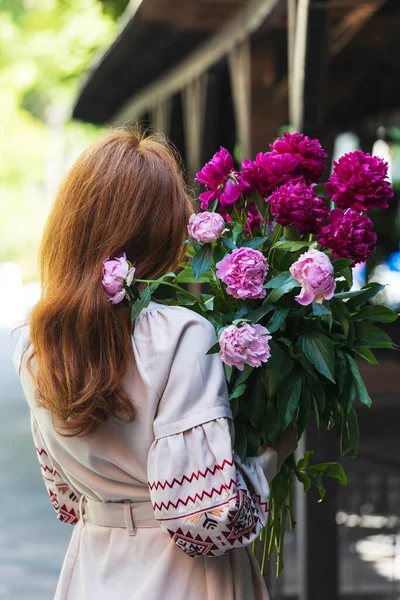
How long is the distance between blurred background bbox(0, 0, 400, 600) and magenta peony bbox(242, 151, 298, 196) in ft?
1.82

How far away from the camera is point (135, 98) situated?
12586 millimetres

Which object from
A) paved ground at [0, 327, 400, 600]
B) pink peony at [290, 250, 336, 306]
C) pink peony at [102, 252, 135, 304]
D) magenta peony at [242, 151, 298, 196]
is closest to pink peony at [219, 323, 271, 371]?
pink peony at [290, 250, 336, 306]

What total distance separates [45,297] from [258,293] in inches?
16.2

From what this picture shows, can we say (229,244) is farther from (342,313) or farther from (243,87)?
(243,87)

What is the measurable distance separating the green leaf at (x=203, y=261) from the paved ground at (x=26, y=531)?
1792mm

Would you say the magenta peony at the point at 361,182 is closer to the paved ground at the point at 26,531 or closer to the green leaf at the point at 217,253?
the green leaf at the point at 217,253

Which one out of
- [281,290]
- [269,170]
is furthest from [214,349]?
[269,170]

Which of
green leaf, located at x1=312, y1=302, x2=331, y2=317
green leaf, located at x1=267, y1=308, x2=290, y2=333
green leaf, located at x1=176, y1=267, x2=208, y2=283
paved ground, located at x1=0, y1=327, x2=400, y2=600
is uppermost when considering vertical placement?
green leaf, located at x1=176, y1=267, x2=208, y2=283

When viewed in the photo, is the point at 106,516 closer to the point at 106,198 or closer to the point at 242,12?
the point at 106,198

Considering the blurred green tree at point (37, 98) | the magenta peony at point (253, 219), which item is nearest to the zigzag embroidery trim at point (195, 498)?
the magenta peony at point (253, 219)

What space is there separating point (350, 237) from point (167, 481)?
1.87 ft

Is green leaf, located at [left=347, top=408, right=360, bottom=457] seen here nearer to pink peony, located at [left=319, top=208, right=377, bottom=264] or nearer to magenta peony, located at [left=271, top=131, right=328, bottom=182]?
pink peony, located at [left=319, top=208, right=377, bottom=264]

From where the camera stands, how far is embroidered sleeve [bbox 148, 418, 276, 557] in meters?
1.83

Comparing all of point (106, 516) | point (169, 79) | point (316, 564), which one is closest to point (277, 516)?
point (106, 516)
